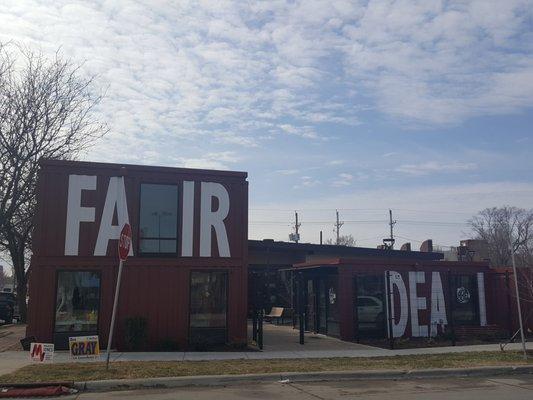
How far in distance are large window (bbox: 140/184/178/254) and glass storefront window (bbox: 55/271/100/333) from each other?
1.77 meters

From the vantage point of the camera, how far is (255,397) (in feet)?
32.3

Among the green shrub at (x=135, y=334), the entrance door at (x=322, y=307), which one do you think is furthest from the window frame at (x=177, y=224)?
the entrance door at (x=322, y=307)

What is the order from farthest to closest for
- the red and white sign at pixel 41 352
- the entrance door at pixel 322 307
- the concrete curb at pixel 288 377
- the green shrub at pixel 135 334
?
the entrance door at pixel 322 307 → the green shrub at pixel 135 334 → the red and white sign at pixel 41 352 → the concrete curb at pixel 288 377

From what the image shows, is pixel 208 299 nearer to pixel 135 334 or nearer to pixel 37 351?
pixel 135 334

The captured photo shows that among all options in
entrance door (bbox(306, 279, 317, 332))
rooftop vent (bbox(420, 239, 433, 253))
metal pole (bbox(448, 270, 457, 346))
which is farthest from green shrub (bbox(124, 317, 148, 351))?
rooftop vent (bbox(420, 239, 433, 253))

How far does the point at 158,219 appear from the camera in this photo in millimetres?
17172

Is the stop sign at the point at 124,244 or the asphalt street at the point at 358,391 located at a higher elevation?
the stop sign at the point at 124,244

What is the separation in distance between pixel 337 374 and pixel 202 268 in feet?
21.0

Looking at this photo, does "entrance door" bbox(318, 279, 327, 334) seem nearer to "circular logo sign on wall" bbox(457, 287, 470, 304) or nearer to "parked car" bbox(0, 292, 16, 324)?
"circular logo sign on wall" bbox(457, 287, 470, 304)

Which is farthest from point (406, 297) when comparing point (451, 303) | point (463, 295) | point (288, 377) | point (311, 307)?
point (288, 377)

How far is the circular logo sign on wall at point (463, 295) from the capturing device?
814 inches

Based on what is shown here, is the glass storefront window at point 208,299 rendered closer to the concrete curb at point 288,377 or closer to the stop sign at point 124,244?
the stop sign at point 124,244

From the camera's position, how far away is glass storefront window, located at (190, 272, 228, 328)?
16.9 metres

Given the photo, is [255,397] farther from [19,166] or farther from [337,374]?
[19,166]
